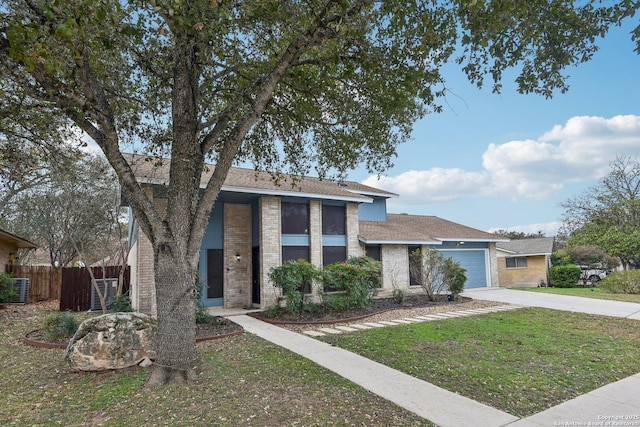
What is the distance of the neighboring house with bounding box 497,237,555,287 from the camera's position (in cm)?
2396

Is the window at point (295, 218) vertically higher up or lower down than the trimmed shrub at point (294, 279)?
higher up

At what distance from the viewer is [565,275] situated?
22.5 m

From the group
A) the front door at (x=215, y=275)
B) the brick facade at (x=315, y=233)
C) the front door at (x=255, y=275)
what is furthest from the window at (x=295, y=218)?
the front door at (x=215, y=275)

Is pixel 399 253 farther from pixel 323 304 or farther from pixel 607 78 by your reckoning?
pixel 607 78

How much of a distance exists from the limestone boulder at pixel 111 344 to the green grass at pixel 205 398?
187 mm

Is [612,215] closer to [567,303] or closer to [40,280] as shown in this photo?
[567,303]

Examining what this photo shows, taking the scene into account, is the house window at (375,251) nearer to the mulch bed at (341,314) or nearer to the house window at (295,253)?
the mulch bed at (341,314)

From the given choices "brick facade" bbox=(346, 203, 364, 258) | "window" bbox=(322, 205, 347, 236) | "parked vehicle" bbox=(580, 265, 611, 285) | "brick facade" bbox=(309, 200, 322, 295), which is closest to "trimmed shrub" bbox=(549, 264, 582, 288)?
"parked vehicle" bbox=(580, 265, 611, 285)

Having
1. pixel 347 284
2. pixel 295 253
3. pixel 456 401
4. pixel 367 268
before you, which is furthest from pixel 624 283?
pixel 456 401

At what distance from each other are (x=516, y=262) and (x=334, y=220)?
17.3m

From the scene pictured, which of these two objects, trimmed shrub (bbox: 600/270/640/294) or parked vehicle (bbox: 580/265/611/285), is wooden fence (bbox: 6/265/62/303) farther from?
parked vehicle (bbox: 580/265/611/285)

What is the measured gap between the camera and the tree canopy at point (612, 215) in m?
24.7

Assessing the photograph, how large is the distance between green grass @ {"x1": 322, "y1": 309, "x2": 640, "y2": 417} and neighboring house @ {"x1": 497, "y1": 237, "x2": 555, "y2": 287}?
14.9 meters

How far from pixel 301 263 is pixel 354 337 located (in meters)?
3.48
